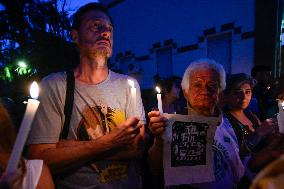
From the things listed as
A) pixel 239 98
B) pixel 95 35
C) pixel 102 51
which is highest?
pixel 95 35

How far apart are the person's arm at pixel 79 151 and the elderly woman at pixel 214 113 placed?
331mm

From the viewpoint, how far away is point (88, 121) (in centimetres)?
220

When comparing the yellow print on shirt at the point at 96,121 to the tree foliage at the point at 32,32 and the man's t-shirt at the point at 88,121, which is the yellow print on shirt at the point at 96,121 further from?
the tree foliage at the point at 32,32

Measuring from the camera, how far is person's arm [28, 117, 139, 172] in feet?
6.61

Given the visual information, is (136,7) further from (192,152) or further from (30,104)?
(30,104)

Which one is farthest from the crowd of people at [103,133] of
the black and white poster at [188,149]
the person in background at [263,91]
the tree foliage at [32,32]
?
the tree foliage at [32,32]

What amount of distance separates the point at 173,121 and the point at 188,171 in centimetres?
39

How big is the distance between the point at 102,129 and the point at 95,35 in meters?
0.79

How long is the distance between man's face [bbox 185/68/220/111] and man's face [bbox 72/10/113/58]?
838mm

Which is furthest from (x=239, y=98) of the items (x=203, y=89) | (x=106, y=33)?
(x=106, y=33)

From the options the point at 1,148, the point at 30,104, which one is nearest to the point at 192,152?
the point at 1,148

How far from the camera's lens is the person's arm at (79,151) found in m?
2.02

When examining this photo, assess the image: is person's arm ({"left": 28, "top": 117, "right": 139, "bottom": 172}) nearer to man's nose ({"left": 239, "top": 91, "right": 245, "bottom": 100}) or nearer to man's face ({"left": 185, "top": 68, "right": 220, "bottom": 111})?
man's face ({"left": 185, "top": 68, "right": 220, "bottom": 111})

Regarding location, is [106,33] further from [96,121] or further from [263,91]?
[263,91]
